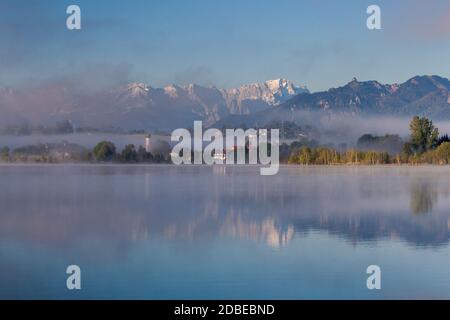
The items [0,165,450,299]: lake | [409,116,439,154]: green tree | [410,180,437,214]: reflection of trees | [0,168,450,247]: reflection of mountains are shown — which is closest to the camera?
[0,165,450,299]: lake

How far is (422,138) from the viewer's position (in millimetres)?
136750

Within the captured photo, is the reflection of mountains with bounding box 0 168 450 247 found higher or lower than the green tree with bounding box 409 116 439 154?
lower

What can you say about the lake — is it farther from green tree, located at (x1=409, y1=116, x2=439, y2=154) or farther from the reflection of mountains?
green tree, located at (x1=409, y1=116, x2=439, y2=154)

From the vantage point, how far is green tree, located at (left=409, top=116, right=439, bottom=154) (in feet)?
447

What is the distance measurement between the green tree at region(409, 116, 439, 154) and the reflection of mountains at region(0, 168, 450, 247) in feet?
356

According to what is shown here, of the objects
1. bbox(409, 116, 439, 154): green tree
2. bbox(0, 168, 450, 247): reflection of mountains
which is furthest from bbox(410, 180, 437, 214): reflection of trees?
bbox(409, 116, 439, 154): green tree

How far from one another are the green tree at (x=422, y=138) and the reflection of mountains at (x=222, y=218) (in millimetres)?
108405

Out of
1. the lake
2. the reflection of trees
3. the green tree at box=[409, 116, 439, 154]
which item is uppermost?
the green tree at box=[409, 116, 439, 154]

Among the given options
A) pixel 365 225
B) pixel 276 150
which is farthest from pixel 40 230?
pixel 276 150

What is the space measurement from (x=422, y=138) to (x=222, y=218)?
4798 inches

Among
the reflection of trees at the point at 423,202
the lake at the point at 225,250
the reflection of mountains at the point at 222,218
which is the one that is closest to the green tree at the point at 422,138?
the reflection of trees at the point at 423,202

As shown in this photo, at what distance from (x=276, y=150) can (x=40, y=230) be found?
448 ft

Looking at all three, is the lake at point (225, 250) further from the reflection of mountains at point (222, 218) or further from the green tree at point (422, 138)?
the green tree at point (422, 138)

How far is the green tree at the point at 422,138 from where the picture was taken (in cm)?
13612
